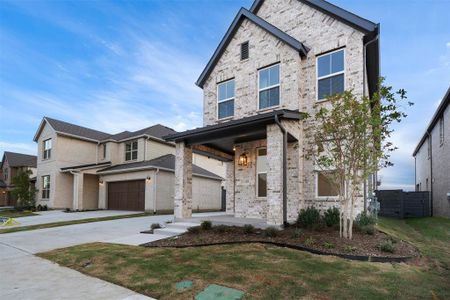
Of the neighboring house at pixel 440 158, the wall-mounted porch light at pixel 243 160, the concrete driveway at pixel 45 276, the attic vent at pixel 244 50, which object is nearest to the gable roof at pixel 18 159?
the concrete driveway at pixel 45 276

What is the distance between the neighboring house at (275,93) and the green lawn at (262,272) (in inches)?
113

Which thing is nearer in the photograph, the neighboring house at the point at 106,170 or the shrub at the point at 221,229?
the shrub at the point at 221,229

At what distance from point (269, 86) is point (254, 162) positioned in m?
3.21

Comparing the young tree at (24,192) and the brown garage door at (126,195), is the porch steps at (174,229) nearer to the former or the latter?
the brown garage door at (126,195)

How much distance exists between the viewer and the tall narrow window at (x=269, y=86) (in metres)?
11.5

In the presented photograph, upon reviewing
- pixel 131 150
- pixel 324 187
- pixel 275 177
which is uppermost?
pixel 131 150

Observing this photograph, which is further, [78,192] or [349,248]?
[78,192]

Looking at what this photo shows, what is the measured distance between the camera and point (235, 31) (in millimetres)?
13008

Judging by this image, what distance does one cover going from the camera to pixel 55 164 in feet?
76.8

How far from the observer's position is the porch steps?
9.85m

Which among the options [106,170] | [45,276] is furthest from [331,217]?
[106,170]

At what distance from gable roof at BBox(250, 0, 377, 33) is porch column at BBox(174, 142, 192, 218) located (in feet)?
24.3

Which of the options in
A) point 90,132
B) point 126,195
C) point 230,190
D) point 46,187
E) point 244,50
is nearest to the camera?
point 244,50

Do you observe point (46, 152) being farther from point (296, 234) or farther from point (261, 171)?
point (296, 234)
